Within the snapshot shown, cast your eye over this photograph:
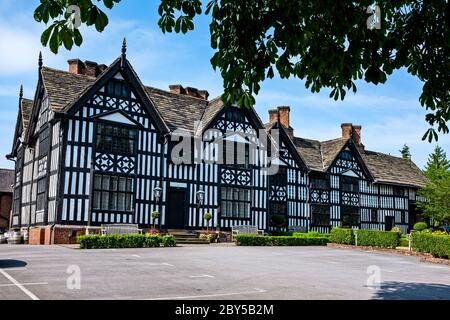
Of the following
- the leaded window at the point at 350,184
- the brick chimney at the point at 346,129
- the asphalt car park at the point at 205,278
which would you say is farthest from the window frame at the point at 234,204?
the brick chimney at the point at 346,129

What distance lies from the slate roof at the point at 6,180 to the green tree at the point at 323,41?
152 ft

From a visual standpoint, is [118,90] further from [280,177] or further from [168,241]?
[280,177]

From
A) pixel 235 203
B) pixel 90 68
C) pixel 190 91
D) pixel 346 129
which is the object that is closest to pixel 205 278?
pixel 235 203

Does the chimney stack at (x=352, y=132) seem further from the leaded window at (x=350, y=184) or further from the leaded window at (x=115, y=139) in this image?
the leaded window at (x=115, y=139)

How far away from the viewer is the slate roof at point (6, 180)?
48031 mm

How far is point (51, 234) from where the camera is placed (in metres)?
24.4

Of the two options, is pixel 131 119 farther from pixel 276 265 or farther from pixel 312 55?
pixel 312 55

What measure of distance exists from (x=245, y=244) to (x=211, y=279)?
14487mm

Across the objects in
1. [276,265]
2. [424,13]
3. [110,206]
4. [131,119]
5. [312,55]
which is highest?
[131,119]

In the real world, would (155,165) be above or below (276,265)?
above

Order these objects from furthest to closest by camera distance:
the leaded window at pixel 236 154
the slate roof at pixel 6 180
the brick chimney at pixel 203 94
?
the slate roof at pixel 6 180, the brick chimney at pixel 203 94, the leaded window at pixel 236 154
